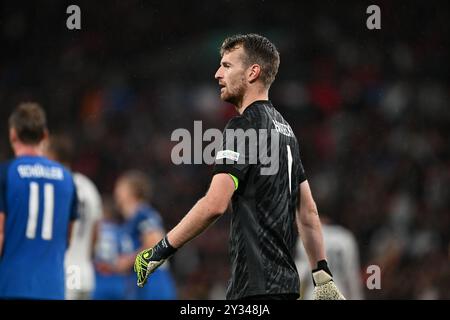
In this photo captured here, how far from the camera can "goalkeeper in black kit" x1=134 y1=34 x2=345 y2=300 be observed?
4.14 m

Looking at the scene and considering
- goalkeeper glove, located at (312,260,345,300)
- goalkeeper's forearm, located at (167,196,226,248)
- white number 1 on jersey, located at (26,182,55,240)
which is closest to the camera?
goalkeeper's forearm, located at (167,196,226,248)

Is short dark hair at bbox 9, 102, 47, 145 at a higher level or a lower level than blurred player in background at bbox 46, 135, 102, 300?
higher

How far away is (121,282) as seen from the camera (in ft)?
32.4

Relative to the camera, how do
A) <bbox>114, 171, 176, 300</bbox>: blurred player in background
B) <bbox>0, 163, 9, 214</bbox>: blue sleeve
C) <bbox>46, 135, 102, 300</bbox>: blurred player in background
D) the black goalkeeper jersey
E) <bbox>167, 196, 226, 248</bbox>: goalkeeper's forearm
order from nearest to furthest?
<bbox>167, 196, 226, 248</bbox>: goalkeeper's forearm < the black goalkeeper jersey < <bbox>0, 163, 9, 214</bbox>: blue sleeve < <bbox>46, 135, 102, 300</bbox>: blurred player in background < <bbox>114, 171, 176, 300</bbox>: blurred player in background

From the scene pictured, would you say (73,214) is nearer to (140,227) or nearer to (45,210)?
(45,210)

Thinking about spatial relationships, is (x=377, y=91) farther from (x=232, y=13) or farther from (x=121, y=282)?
(x=121, y=282)

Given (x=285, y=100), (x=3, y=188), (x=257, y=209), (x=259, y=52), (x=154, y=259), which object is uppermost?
(x=285, y=100)

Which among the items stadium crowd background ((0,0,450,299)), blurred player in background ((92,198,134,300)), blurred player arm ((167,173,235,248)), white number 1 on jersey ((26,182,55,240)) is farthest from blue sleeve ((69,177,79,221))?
stadium crowd background ((0,0,450,299))

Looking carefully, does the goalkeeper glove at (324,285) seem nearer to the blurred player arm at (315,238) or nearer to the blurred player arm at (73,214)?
the blurred player arm at (315,238)

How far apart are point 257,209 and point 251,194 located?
76 millimetres

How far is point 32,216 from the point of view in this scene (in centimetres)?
598

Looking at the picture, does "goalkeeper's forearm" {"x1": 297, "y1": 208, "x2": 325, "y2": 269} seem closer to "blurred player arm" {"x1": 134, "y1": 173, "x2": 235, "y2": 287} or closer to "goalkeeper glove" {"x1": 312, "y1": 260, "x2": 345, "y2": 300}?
"goalkeeper glove" {"x1": 312, "y1": 260, "x2": 345, "y2": 300}

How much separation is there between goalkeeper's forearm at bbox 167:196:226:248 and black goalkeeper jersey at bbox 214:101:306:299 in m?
0.18

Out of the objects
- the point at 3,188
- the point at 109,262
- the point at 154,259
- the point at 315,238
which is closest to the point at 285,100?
the point at 109,262
